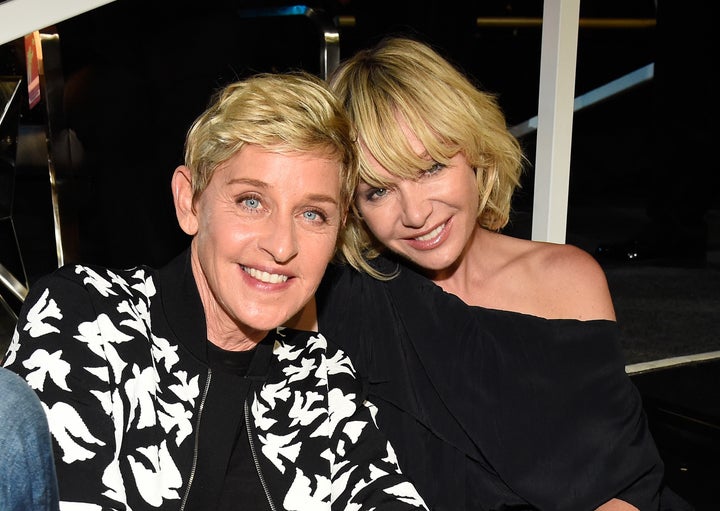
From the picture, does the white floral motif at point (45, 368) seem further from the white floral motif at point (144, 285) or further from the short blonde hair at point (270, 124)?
the short blonde hair at point (270, 124)

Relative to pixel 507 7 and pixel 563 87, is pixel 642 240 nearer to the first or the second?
pixel 507 7

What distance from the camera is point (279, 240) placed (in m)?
1.35

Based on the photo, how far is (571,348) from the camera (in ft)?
5.75

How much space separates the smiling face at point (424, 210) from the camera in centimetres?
171

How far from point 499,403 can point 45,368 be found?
93 cm

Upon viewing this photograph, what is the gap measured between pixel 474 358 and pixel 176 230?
1.51 meters

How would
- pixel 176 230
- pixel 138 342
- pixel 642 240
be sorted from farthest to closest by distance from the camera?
pixel 642 240
pixel 176 230
pixel 138 342

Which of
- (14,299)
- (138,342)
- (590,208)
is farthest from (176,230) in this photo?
(590,208)

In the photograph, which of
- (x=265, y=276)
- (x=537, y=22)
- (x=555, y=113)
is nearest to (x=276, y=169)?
(x=265, y=276)

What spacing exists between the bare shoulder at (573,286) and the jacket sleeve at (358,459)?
499mm

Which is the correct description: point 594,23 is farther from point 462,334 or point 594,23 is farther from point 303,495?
point 303,495

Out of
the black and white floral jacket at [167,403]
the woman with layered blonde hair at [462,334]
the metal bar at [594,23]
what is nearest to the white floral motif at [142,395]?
the black and white floral jacket at [167,403]

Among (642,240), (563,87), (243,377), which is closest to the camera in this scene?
(243,377)

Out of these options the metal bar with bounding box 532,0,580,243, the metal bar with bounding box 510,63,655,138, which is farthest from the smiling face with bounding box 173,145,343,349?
the metal bar with bounding box 510,63,655,138
